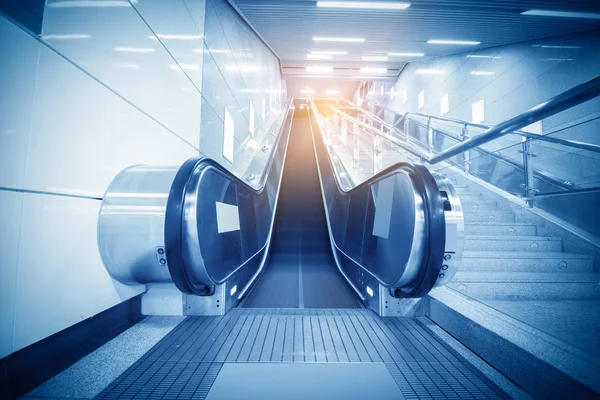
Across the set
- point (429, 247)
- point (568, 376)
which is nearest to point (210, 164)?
point (429, 247)

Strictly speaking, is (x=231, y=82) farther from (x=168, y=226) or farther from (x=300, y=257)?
(x=168, y=226)

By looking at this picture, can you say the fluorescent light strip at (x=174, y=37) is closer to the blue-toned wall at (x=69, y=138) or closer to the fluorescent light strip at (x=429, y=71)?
the blue-toned wall at (x=69, y=138)

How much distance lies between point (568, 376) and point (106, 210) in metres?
2.91

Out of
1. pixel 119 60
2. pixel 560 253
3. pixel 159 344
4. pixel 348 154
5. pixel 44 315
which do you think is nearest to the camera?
pixel 44 315

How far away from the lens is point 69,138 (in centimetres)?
174

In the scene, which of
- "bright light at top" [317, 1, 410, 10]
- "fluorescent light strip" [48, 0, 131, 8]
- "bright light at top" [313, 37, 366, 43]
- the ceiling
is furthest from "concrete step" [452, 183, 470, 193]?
"bright light at top" [313, 37, 366, 43]

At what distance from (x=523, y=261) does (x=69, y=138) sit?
163 inches

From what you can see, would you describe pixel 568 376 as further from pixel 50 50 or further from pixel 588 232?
pixel 50 50

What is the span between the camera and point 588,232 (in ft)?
7.18

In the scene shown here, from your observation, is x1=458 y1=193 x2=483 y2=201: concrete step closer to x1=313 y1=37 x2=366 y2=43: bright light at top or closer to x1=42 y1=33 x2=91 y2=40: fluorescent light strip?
x1=42 y1=33 x2=91 y2=40: fluorescent light strip

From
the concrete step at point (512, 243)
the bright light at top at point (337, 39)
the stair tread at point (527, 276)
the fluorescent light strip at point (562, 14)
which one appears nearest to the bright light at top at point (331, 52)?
the bright light at top at point (337, 39)

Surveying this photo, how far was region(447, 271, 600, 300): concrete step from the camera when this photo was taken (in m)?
2.22

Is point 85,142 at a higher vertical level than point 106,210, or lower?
higher

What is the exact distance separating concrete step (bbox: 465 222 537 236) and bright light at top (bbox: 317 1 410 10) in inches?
216
